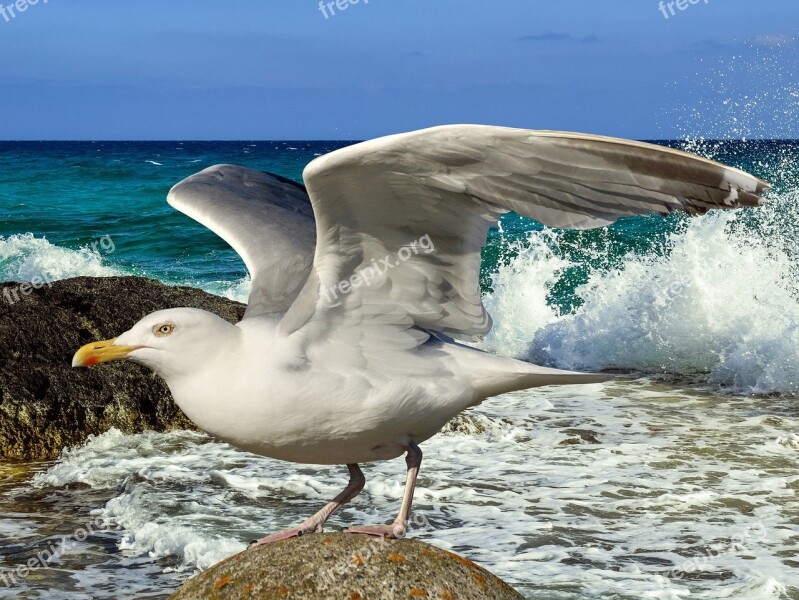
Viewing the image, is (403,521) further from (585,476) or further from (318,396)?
(585,476)

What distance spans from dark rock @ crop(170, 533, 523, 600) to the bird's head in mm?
847

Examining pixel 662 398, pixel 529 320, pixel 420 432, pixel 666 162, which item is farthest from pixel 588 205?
pixel 529 320

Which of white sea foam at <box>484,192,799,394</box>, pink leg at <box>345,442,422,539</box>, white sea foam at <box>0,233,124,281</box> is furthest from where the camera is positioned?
white sea foam at <box>0,233,124,281</box>

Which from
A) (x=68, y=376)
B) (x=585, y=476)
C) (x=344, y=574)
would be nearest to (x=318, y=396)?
(x=344, y=574)

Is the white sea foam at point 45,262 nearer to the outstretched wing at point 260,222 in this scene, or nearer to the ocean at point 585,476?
the ocean at point 585,476

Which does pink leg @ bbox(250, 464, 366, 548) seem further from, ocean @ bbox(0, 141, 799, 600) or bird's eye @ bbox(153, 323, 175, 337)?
ocean @ bbox(0, 141, 799, 600)

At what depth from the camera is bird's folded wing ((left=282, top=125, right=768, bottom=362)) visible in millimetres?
3596

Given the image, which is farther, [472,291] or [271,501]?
[271,501]

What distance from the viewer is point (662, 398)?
11.1 metres

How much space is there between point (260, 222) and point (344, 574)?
2.00m

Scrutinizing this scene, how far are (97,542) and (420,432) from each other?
10.0 ft

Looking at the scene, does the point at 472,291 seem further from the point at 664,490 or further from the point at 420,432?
the point at 664,490

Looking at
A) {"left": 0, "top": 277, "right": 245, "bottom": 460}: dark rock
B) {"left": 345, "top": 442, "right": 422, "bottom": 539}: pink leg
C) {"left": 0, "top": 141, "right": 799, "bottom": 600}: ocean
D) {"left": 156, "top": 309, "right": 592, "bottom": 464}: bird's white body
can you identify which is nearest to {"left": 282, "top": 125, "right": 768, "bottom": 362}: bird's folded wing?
{"left": 156, "top": 309, "right": 592, "bottom": 464}: bird's white body

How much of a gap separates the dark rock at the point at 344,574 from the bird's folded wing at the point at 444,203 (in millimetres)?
814
